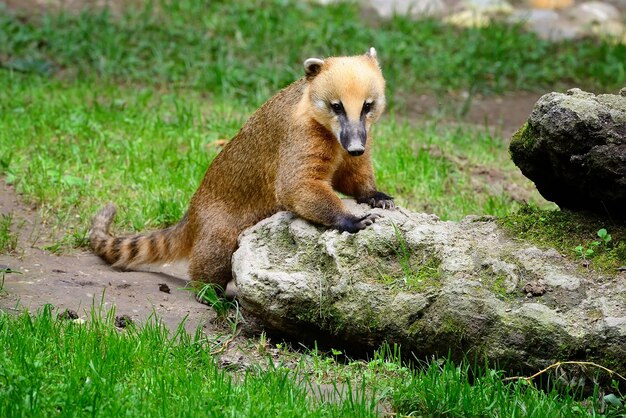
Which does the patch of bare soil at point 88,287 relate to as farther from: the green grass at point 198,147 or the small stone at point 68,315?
the green grass at point 198,147

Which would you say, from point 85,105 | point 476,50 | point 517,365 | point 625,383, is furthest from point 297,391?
point 476,50

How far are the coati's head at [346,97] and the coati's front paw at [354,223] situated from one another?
35cm

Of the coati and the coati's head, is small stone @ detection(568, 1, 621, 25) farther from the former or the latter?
the coati's head

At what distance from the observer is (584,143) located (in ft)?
14.7

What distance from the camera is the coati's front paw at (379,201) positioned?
5.33m

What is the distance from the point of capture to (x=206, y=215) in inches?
234

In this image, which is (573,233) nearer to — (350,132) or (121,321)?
(350,132)

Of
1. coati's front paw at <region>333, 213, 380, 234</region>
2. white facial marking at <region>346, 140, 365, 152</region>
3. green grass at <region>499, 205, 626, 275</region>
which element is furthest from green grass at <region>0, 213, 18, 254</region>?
green grass at <region>499, 205, 626, 275</region>

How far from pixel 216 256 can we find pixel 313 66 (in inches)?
53.1

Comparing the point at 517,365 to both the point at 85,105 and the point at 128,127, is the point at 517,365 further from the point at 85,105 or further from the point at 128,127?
the point at 85,105

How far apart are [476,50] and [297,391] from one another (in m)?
7.79

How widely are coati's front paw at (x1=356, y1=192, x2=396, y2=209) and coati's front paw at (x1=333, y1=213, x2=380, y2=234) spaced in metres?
0.35

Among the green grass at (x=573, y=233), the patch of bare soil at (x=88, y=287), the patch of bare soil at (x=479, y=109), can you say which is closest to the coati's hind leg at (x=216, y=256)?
the patch of bare soil at (x=88, y=287)

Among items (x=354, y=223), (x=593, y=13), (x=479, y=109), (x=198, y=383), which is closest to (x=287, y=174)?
(x=354, y=223)
